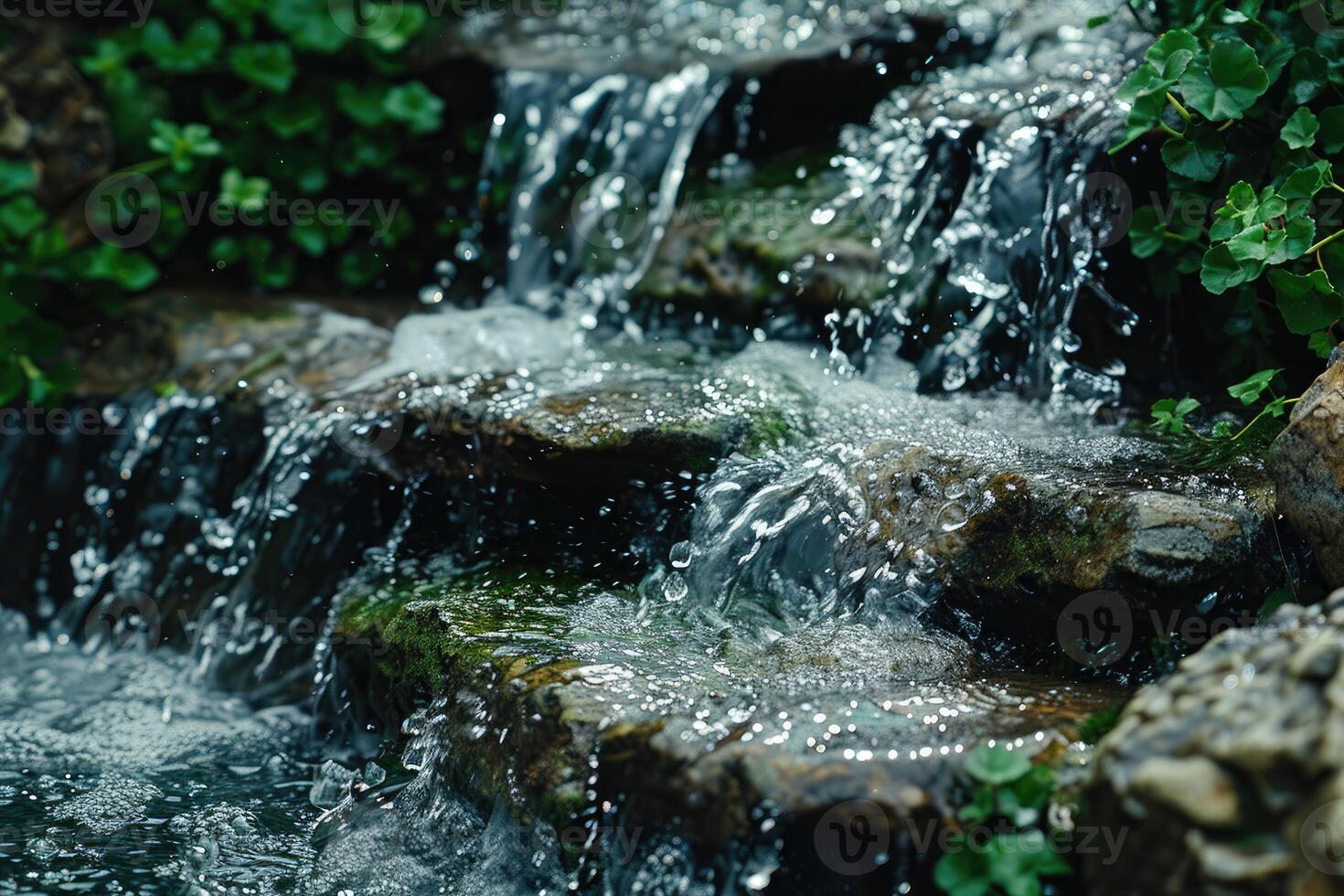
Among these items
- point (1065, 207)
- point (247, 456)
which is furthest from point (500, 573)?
point (1065, 207)

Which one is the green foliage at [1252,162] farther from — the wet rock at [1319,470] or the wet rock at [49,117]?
the wet rock at [49,117]

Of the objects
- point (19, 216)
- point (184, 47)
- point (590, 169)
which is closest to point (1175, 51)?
point (590, 169)

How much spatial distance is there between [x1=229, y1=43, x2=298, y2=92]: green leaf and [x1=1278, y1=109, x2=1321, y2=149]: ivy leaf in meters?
3.08

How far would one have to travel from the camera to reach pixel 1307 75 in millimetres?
2594

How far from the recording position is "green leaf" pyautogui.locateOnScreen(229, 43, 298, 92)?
402 cm

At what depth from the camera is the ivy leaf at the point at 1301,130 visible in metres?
2.50

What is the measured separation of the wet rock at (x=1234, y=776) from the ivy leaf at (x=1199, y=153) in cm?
140

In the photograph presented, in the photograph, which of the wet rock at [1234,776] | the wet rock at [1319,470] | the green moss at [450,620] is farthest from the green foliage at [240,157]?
the wet rock at [1234,776]

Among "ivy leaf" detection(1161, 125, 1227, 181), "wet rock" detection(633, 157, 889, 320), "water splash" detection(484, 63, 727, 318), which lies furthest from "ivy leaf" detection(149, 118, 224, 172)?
"ivy leaf" detection(1161, 125, 1227, 181)

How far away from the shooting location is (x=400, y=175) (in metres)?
4.34

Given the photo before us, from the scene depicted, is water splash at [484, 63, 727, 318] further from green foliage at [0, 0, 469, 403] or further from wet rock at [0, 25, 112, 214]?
wet rock at [0, 25, 112, 214]

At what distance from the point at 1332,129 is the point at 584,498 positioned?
73.4 inches

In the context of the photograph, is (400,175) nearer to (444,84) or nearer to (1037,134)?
(444,84)

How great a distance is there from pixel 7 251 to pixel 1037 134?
3222 millimetres
